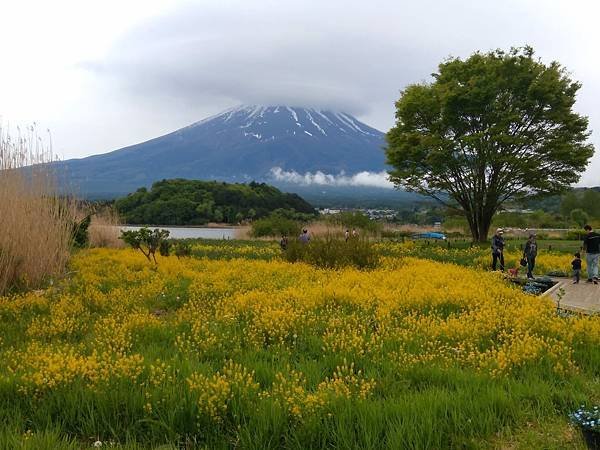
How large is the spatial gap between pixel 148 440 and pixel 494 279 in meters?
10.6

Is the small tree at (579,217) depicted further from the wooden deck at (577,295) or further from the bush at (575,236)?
the wooden deck at (577,295)

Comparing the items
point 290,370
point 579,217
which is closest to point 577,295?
point 290,370

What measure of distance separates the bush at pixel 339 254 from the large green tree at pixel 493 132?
12093mm

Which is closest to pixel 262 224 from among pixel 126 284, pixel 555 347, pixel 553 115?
pixel 553 115

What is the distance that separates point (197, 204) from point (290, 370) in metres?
59.7

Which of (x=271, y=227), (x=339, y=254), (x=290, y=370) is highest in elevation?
(x=271, y=227)

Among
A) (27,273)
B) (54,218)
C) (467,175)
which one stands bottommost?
(27,273)

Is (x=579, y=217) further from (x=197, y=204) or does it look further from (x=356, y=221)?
(x=197, y=204)

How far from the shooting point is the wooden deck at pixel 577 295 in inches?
375

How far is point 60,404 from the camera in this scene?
15.7 feet

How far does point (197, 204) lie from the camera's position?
63.8 metres

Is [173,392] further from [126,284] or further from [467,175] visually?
[467,175]

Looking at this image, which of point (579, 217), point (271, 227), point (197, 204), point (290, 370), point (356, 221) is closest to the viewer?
point (290, 370)

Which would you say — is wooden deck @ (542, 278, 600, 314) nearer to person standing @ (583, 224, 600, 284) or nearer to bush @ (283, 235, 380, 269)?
person standing @ (583, 224, 600, 284)
